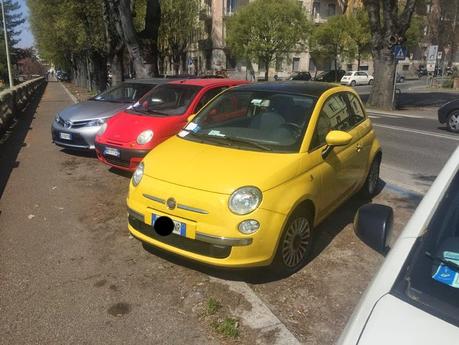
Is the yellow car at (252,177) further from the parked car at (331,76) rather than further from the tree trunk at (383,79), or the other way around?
the parked car at (331,76)

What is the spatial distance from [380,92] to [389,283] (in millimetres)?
19767

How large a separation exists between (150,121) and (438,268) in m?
5.65

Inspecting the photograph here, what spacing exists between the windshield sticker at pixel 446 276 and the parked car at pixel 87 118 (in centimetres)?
743

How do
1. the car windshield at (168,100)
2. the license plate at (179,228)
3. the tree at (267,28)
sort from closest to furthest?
the license plate at (179,228), the car windshield at (168,100), the tree at (267,28)

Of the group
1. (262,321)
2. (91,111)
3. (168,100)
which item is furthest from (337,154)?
(91,111)

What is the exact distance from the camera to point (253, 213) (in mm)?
3504

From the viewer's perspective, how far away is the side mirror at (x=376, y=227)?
2.23m

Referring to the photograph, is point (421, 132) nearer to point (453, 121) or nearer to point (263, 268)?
point (453, 121)

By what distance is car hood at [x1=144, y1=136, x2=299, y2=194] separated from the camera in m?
3.67

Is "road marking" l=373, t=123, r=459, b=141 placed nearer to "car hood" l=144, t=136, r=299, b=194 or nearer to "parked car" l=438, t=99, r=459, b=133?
"parked car" l=438, t=99, r=459, b=133

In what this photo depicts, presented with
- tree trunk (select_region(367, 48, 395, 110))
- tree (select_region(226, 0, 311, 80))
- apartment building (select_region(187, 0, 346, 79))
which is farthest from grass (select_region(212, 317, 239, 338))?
apartment building (select_region(187, 0, 346, 79))

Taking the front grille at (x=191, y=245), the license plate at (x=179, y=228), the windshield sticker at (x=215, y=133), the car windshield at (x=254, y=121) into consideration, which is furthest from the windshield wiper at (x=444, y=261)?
the windshield sticker at (x=215, y=133)

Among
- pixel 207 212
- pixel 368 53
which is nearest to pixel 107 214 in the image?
pixel 207 212

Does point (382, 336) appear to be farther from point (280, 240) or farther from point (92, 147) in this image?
point (92, 147)
